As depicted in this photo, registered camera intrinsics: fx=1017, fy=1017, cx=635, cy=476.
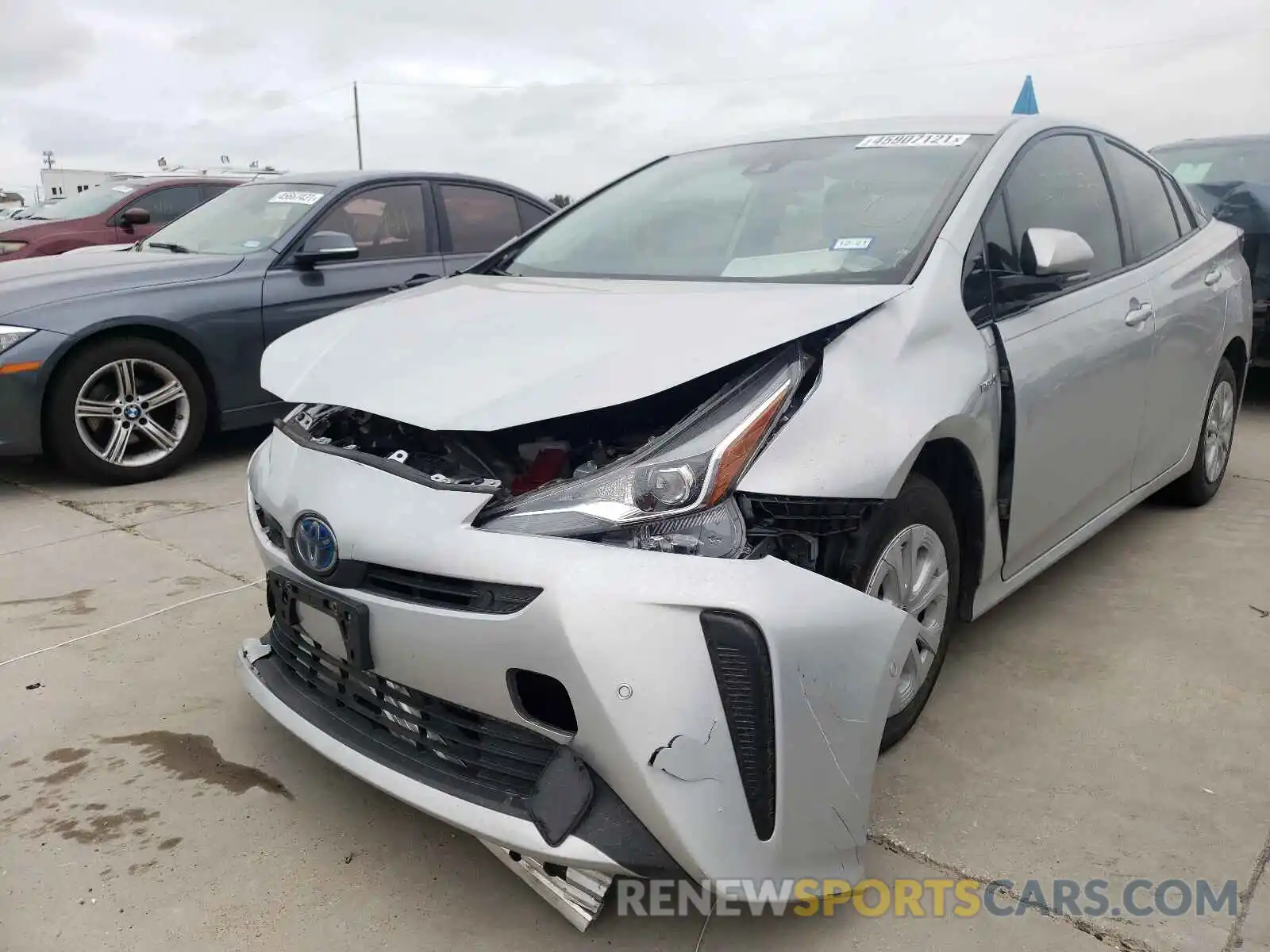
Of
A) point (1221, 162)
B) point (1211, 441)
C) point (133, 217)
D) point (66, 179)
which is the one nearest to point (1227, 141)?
point (1221, 162)

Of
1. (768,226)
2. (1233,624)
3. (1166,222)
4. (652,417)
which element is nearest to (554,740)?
(652,417)

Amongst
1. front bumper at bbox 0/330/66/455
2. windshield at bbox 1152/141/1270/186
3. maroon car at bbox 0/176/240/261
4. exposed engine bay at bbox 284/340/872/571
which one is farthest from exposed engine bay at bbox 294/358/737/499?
maroon car at bbox 0/176/240/261

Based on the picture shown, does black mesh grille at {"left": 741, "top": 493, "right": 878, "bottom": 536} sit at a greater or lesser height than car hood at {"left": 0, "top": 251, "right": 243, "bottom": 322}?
lesser

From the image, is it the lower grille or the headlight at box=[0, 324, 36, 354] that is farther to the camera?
the headlight at box=[0, 324, 36, 354]

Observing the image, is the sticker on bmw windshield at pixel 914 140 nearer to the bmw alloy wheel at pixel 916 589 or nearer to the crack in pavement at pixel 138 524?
the bmw alloy wheel at pixel 916 589

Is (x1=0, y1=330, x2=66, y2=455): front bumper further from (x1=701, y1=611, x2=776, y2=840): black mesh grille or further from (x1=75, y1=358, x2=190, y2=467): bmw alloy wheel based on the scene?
(x1=701, y1=611, x2=776, y2=840): black mesh grille

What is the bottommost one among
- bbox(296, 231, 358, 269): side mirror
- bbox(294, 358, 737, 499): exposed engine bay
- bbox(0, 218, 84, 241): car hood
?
bbox(294, 358, 737, 499): exposed engine bay

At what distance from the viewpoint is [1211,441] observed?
13.8ft

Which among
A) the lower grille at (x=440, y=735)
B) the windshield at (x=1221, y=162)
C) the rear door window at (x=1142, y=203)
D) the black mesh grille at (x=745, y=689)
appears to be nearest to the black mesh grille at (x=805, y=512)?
the black mesh grille at (x=745, y=689)

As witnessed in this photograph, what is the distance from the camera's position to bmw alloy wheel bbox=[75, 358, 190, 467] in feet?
15.3

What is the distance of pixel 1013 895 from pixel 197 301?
4437 mm

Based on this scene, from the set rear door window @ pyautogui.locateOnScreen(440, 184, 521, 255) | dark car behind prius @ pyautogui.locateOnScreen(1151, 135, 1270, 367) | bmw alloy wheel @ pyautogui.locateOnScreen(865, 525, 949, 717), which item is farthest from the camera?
dark car behind prius @ pyautogui.locateOnScreen(1151, 135, 1270, 367)

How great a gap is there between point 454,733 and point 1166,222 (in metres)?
3.30

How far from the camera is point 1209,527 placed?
4137 millimetres
